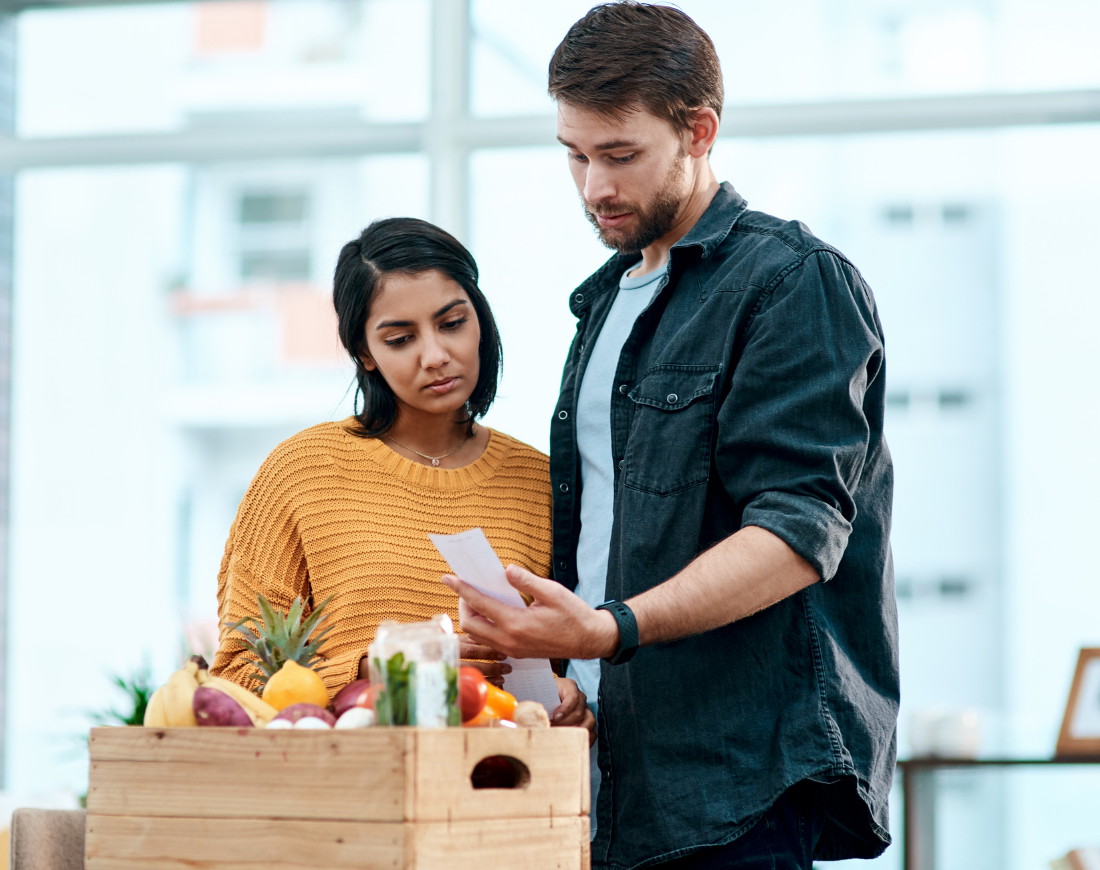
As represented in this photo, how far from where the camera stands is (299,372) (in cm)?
534

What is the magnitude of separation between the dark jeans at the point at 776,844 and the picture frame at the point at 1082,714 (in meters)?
2.27

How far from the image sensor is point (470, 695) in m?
1.36

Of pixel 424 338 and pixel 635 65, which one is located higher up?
pixel 635 65

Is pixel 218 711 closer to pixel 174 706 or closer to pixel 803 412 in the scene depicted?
pixel 174 706

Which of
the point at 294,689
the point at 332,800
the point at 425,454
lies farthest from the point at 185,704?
the point at 425,454

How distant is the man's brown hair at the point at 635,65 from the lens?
1713 mm

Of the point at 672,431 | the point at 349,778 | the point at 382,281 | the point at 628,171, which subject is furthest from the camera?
the point at 382,281

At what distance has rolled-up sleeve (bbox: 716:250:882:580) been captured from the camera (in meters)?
1.53

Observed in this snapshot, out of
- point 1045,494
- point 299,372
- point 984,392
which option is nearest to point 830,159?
point 984,392

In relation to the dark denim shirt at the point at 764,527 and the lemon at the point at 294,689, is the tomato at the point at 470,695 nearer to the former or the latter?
the lemon at the point at 294,689

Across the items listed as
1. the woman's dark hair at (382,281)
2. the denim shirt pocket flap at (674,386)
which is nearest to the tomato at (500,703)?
the denim shirt pocket flap at (674,386)

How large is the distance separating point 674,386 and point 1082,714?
8.07 ft

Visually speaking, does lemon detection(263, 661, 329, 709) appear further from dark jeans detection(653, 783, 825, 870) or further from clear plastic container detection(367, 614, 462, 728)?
dark jeans detection(653, 783, 825, 870)

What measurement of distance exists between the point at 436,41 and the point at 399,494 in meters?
2.64
